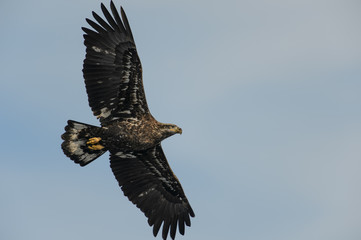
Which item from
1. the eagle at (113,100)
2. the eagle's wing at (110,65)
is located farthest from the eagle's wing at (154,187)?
the eagle's wing at (110,65)

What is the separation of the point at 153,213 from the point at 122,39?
508 cm

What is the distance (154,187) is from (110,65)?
394cm

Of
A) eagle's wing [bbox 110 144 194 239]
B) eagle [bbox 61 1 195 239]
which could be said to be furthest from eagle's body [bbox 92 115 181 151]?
eagle's wing [bbox 110 144 194 239]

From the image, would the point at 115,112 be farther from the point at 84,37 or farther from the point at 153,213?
the point at 153,213

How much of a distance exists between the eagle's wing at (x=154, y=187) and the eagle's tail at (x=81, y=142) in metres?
1.06

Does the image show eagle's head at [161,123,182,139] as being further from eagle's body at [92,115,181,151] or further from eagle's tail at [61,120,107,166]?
eagle's tail at [61,120,107,166]

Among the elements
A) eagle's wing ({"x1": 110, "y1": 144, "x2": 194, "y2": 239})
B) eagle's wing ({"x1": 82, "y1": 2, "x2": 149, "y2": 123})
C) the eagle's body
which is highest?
eagle's wing ({"x1": 82, "y1": 2, "x2": 149, "y2": 123})

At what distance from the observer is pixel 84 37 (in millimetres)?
16281

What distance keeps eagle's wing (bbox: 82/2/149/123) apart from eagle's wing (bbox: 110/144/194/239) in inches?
72.5

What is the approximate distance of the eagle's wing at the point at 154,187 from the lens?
17.6 meters

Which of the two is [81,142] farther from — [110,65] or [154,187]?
[154,187]

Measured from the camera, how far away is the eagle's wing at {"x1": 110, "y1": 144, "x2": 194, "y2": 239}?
17.6 meters

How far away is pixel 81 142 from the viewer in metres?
16.3

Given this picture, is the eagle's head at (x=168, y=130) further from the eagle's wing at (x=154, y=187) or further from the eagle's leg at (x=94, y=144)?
the eagle's leg at (x=94, y=144)
